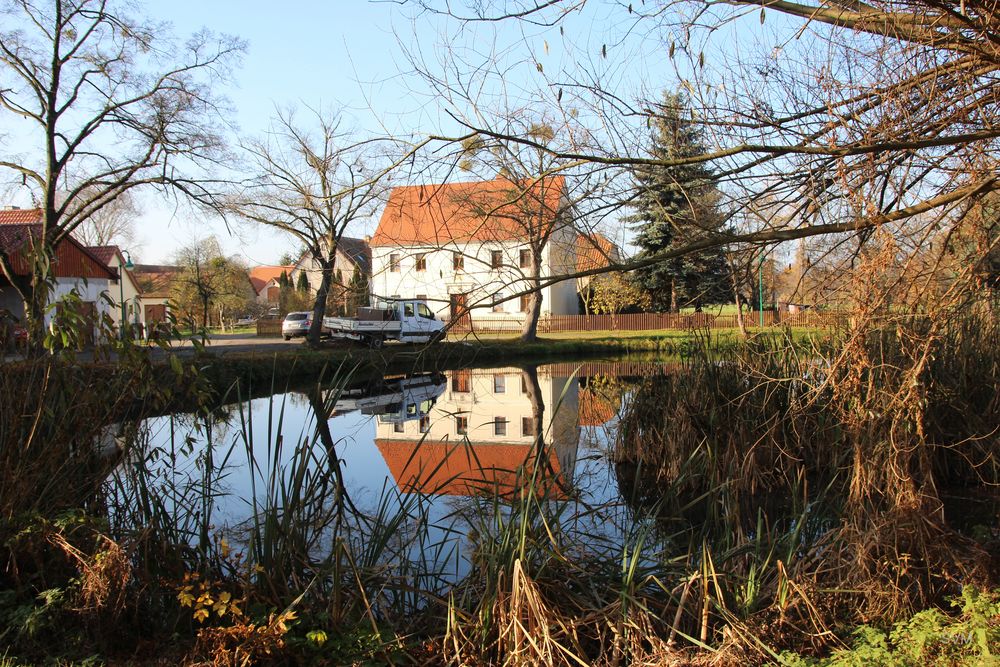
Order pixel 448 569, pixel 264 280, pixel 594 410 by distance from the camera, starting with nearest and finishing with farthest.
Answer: pixel 448 569 < pixel 594 410 < pixel 264 280

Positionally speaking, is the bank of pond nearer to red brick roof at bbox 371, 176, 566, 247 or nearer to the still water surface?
the still water surface

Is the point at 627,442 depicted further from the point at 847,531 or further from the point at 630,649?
the point at 630,649

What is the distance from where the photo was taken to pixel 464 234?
452 centimetres

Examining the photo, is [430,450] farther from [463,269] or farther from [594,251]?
[463,269]

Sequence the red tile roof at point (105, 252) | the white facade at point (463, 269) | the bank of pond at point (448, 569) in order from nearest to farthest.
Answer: the bank of pond at point (448, 569)
the white facade at point (463, 269)
the red tile roof at point (105, 252)

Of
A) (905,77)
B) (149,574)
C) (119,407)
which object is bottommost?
(149,574)

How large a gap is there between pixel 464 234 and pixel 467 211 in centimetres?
19

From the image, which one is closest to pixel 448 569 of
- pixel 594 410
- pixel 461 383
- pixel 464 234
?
pixel 464 234

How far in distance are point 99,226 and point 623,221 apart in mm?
49810

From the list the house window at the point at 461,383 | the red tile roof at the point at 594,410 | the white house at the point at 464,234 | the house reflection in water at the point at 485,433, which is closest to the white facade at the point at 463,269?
the white house at the point at 464,234

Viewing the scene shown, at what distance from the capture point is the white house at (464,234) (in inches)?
170

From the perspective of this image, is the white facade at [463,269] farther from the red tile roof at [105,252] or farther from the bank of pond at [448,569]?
the red tile roof at [105,252]

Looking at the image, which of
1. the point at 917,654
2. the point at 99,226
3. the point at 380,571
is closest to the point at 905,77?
the point at 917,654

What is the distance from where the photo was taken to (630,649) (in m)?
3.57
